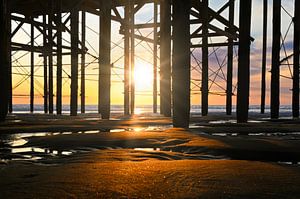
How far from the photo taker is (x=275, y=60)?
14320 mm

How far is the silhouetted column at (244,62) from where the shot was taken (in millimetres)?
10547

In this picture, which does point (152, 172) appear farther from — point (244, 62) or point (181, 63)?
point (244, 62)

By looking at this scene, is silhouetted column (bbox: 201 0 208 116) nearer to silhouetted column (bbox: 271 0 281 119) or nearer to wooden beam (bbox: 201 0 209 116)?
wooden beam (bbox: 201 0 209 116)

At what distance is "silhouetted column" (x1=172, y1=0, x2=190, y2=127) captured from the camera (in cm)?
819

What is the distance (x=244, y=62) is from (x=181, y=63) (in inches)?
129

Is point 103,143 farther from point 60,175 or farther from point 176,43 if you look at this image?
point 176,43

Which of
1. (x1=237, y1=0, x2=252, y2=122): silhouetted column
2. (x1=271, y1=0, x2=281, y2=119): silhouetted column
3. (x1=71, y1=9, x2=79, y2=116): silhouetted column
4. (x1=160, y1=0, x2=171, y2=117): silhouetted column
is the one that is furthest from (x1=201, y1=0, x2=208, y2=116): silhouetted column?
(x1=71, y1=9, x2=79, y2=116): silhouetted column

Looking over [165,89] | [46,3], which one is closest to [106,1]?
[165,89]

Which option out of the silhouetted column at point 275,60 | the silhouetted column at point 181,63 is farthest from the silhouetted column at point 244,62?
the silhouetted column at point 275,60

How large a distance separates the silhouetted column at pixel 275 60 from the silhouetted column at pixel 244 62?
12.8ft

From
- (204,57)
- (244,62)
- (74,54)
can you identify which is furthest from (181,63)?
(204,57)

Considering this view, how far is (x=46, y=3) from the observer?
19.5 meters

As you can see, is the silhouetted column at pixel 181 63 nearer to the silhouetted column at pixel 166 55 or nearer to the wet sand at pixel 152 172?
the wet sand at pixel 152 172

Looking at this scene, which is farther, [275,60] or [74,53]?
[74,53]
